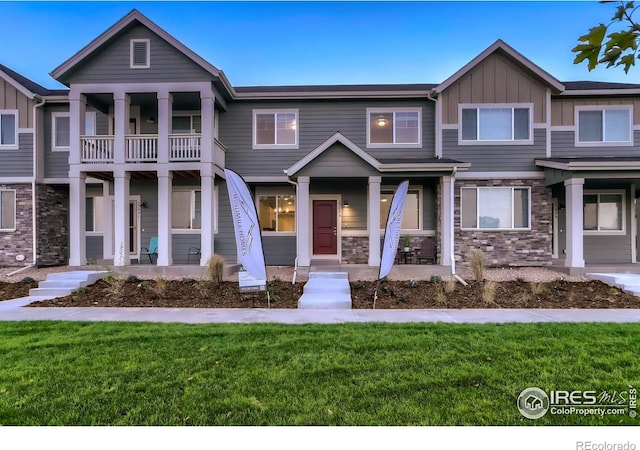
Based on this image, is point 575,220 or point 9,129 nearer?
point 575,220

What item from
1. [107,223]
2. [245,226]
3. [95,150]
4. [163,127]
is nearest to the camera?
[245,226]

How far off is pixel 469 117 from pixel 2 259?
59.5 feet

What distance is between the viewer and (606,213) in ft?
43.0

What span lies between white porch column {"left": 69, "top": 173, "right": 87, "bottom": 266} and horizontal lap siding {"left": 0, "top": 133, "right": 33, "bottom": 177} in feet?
10.4

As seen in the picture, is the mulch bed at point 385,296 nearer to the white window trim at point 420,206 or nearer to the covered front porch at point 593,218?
the covered front porch at point 593,218

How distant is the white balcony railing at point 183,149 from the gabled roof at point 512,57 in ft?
29.6

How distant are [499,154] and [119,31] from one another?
13.6 m

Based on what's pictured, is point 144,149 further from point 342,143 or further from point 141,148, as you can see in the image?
point 342,143

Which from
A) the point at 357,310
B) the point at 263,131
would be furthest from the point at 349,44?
the point at 357,310

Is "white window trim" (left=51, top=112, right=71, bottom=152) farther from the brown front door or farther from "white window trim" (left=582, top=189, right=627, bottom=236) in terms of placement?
"white window trim" (left=582, top=189, right=627, bottom=236)

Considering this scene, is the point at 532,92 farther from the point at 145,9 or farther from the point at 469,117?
the point at 145,9

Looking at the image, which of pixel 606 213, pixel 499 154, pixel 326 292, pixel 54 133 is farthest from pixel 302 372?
pixel 54 133

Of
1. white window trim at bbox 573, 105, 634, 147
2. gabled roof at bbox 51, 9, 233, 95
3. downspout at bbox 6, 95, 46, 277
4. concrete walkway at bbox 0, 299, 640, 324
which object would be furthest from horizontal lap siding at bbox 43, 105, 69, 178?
white window trim at bbox 573, 105, 634, 147

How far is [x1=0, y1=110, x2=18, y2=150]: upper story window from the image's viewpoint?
42.9 feet
